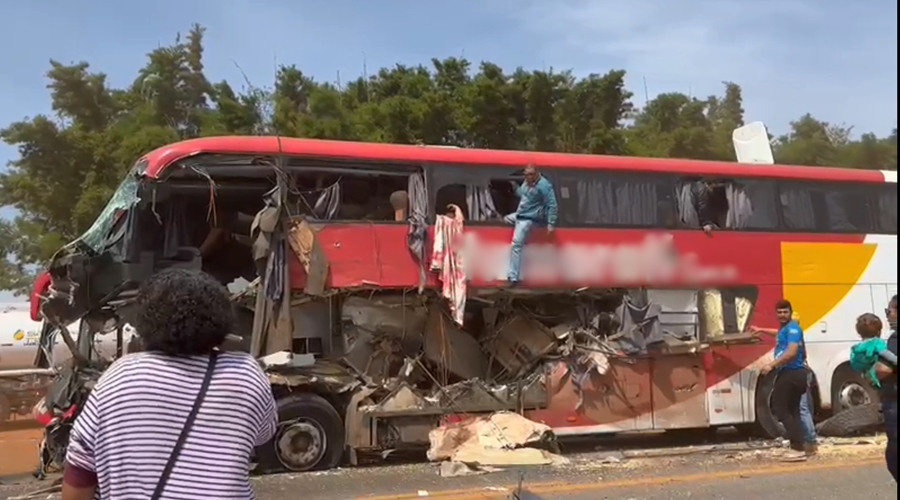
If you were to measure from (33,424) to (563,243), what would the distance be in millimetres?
11256

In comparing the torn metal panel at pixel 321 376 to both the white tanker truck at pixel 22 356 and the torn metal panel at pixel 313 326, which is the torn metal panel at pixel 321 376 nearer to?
the torn metal panel at pixel 313 326

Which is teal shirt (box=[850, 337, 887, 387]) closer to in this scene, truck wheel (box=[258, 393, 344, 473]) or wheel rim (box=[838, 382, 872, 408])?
truck wheel (box=[258, 393, 344, 473])

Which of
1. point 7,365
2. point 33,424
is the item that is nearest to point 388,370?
point 33,424

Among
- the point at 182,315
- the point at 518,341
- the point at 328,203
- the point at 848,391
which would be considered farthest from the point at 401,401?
the point at 182,315

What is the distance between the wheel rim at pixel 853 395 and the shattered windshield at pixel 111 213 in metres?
9.07

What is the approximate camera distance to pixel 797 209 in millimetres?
11914

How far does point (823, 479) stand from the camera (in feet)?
27.8

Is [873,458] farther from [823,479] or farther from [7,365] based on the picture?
[7,365]

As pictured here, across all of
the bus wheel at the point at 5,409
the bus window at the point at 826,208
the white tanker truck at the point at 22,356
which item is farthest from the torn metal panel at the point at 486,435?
the bus wheel at the point at 5,409

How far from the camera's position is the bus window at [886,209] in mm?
12484

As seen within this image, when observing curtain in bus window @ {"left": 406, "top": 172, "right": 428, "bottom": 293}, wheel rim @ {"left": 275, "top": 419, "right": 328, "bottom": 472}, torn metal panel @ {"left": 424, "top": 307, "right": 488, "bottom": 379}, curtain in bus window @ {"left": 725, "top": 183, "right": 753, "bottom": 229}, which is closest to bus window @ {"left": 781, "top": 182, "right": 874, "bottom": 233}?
curtain in bus window @ {"left": 725, "top": 183, "right": 753, "bottom": 229}

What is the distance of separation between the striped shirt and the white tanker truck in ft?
22.8

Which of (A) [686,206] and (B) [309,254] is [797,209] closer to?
(A) [686,206]

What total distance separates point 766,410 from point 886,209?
3438 millimetres
